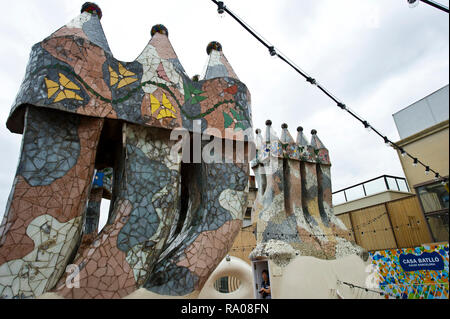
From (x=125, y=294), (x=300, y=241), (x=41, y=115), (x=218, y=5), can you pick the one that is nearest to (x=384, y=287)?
(x=300, y=241)

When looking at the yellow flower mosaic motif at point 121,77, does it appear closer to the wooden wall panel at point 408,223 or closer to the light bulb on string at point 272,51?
the light bulb on string at point 272,51

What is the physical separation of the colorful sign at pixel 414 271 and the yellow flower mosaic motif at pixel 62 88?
7.31m

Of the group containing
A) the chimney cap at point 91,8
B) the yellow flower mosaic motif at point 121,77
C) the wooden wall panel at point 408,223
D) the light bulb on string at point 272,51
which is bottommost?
the wooden wall panel at point 408,223

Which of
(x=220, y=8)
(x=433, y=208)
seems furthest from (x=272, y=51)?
→ (x=433, y=208)

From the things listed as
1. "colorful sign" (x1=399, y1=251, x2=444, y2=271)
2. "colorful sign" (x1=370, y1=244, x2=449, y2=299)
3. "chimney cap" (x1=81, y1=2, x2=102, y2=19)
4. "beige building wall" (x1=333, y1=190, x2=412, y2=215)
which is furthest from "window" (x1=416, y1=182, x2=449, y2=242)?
"chimney cap" (x1=81, y1=2, x2=102, y2=19)

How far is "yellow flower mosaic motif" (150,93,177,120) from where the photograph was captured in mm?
4629

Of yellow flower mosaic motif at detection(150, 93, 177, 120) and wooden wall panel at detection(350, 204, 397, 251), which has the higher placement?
yellow flower mosaic motif at detection(150, 93, 177, 120)

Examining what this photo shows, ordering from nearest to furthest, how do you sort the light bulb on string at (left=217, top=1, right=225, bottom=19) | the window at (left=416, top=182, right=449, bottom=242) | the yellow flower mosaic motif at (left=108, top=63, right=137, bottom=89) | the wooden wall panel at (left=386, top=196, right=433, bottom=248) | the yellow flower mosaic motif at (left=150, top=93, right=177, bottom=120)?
the light bulb on string at (left=217, top=1, right=225, bottom=19) < the yellow flower mosaic motif at (left=108, top=63, right=137, bottom=89) < the yellow flower mosaic motif at (left=150, top=93, right=177, bottom=120) < the window at (left=416, top=182, right=449, bottom=242) < the wooden wall panel at (left=386, top=196, right=433, bottom=248)

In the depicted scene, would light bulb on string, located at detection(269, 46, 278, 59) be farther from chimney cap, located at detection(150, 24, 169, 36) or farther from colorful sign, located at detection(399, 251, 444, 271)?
colorful sign, located at detection(399, 251, 444, 271)

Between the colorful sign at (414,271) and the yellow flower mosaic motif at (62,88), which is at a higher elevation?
the yellow flower mosaic motif at (62,88)

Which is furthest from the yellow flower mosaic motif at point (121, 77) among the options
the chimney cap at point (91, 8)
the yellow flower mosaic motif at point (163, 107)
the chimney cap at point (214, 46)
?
the chimney cap at point (214, 46)

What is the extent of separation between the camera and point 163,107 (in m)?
4.70

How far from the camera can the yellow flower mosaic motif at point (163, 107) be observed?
182 inches

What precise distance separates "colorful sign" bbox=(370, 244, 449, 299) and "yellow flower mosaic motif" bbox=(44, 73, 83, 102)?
7.31 meters
